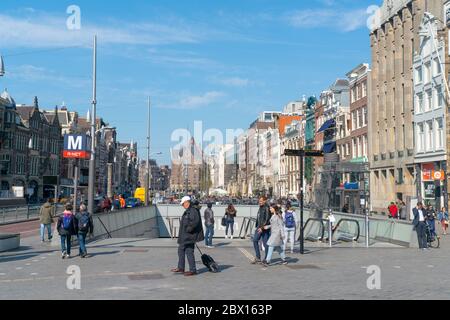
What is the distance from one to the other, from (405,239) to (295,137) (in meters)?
73.7

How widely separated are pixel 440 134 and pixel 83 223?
3362 cm

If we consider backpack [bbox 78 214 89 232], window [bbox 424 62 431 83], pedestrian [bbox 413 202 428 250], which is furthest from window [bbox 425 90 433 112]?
backpack [bbox 78 214 89 232]

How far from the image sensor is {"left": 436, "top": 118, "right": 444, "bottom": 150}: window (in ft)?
138

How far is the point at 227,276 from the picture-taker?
12875 millimetres

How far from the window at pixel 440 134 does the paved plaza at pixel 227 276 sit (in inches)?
975

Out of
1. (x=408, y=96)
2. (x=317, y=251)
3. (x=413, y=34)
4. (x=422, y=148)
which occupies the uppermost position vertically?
(x=413, y=34)

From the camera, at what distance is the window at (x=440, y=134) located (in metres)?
42.1

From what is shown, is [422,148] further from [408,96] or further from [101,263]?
[101,263]

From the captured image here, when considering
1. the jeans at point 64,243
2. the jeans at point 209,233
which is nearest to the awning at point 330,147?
the jeans at point 209,233

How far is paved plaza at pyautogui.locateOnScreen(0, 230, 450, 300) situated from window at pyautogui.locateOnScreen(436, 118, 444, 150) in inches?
975

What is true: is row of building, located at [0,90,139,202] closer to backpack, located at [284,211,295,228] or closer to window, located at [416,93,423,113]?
window, located at [416,93,423,113]

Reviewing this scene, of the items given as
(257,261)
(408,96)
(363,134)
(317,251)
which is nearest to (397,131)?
(408,96)

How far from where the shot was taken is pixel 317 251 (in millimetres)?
19328

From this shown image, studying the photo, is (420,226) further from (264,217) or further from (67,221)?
(67,221)
